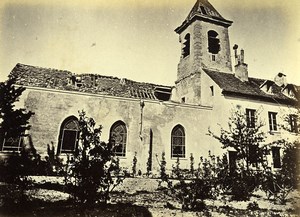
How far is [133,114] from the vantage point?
1898 cm

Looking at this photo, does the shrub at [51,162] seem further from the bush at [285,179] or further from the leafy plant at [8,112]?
the bush at [285,179]

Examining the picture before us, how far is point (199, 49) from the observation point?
24.0 metres

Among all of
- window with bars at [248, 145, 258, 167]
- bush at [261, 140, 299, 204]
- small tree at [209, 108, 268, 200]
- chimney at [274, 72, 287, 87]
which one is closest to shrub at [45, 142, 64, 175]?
small tree at [209, 108, 268, 200]

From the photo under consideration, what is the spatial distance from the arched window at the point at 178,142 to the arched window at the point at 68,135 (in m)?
6.92

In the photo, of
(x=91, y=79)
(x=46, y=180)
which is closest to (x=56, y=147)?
(x=46, y=180)

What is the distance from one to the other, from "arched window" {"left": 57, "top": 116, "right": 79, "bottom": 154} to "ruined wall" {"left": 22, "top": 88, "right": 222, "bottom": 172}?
1.25 feet

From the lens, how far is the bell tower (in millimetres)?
23859

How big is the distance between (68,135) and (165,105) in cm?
726

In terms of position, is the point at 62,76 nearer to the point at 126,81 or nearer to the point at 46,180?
the point at 126,81

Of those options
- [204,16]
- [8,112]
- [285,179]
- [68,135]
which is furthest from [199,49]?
[8,112]

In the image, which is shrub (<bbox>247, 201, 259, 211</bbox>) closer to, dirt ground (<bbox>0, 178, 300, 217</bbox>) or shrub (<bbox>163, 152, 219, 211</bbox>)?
dirt ground (<bbox>0, 178, 300, 217</bbox>)

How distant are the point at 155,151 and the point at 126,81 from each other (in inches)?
320

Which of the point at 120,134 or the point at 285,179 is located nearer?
the point at 285,179

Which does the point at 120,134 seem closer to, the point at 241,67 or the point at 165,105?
the point at 165,105
